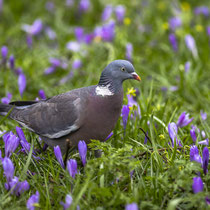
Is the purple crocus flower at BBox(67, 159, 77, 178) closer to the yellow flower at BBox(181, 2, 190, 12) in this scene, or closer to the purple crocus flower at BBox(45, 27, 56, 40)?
the purple crocus flower at BBox(45, 27, 56, 40)

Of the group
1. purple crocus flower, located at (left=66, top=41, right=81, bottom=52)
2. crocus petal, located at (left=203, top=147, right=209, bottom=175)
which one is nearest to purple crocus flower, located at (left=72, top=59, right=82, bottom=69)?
purple crocus flower, located at (left=66, top=41, right=81, bottom=52)

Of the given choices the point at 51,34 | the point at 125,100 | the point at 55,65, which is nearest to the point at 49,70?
the point at 55,65

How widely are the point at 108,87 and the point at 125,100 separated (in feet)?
3.49

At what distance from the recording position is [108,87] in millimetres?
3398

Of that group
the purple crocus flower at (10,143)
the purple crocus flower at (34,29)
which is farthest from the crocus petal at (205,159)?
the purple crocus flower at (34,29)

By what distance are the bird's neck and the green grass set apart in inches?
16.0

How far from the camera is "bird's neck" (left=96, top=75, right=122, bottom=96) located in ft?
11.1

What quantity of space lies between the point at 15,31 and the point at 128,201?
4.83 m

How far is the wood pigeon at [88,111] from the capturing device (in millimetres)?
3334

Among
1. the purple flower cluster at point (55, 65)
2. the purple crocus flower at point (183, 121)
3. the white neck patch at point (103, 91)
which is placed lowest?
the purple crocus flower at point (183, 121)

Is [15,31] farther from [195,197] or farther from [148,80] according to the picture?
[195,197]

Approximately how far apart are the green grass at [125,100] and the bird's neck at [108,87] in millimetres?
406

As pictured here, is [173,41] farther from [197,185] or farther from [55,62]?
[197,185]

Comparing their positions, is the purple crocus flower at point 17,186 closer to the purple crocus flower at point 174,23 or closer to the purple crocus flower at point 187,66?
the purple crocus flower at point 187,66
